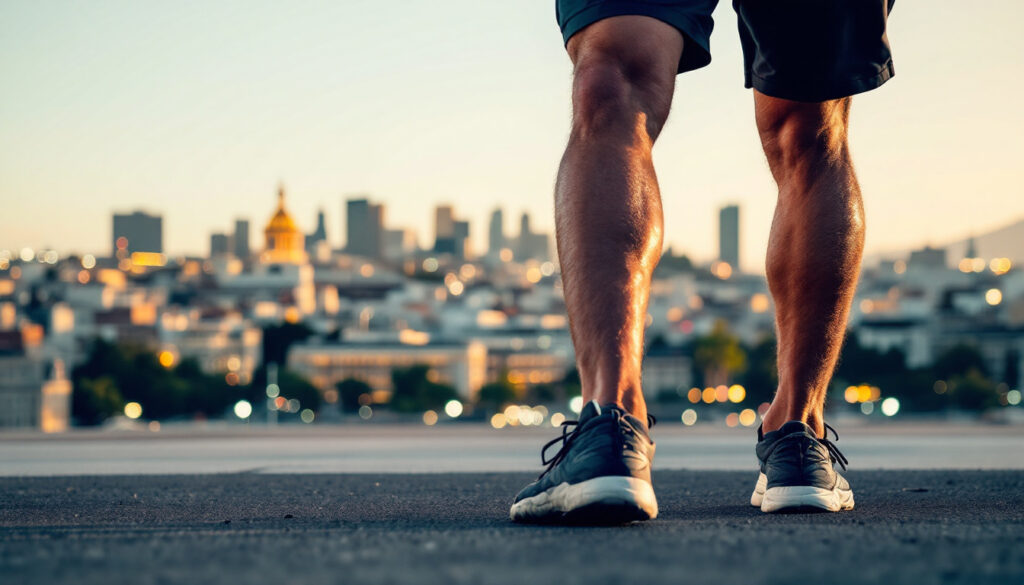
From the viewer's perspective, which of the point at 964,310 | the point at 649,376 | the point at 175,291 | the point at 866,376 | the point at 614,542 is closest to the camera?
the point at 614,542

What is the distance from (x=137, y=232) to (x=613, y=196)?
111 meters

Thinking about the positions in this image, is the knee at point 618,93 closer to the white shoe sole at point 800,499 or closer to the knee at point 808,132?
the knee at point 808,132

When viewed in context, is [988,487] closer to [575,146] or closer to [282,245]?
[575,146]

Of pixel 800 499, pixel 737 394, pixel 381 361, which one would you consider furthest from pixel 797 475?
pixel 381 361

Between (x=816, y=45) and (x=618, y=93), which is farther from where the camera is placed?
(x=816, y=45)

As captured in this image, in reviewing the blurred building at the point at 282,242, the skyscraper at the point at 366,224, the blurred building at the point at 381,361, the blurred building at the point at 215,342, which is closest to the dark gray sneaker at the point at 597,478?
the blurred building at the point at 381,361

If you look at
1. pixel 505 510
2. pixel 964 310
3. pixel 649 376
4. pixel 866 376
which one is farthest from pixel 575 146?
pixel 964 310

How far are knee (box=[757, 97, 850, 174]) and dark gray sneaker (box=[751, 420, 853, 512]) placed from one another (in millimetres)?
328

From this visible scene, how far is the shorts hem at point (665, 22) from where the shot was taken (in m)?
1.60

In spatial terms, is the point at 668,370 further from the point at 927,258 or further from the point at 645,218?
the point at 645,218

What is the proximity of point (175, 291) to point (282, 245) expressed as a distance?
1121 cm

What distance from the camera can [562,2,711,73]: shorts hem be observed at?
5.24 feet

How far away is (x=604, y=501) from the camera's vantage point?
134 centimetres

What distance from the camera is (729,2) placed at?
1760 mm
